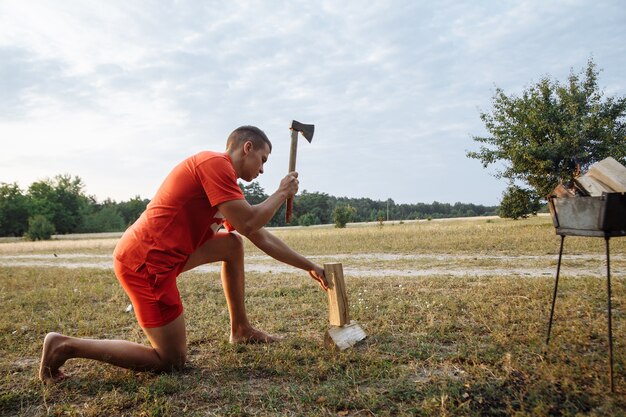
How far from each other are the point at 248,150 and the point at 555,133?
2269 centimetres

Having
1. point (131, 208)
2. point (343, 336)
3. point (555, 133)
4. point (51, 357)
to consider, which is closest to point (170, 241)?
point (51, 357)

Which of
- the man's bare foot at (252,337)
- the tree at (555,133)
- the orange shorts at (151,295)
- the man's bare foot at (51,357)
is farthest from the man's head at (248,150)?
the tree at (555,133)

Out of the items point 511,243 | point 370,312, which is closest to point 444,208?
point 511,243

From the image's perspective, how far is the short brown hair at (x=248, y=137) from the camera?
3.67m

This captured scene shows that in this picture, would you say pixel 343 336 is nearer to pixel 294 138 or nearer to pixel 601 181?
pixel 294 138

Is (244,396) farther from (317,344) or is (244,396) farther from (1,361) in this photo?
(1,361)

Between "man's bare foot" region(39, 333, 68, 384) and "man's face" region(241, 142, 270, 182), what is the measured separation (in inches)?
74.2

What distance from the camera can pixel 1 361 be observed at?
4.03m

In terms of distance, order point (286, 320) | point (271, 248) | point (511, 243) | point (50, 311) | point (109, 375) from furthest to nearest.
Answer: point (511, 243)
point (50, 311)
point (286, 320)
point (271, 248)
point (109, 375)

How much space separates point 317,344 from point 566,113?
23.5 meters

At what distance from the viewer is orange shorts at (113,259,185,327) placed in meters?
3.35

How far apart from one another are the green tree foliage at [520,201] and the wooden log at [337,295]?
23.0 m

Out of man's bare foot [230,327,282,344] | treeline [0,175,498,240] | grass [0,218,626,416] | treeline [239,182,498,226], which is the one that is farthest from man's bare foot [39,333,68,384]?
treeline [239,182,498,226]

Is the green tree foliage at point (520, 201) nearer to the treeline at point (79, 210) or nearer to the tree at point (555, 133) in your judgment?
the tree at point (555, 133)
